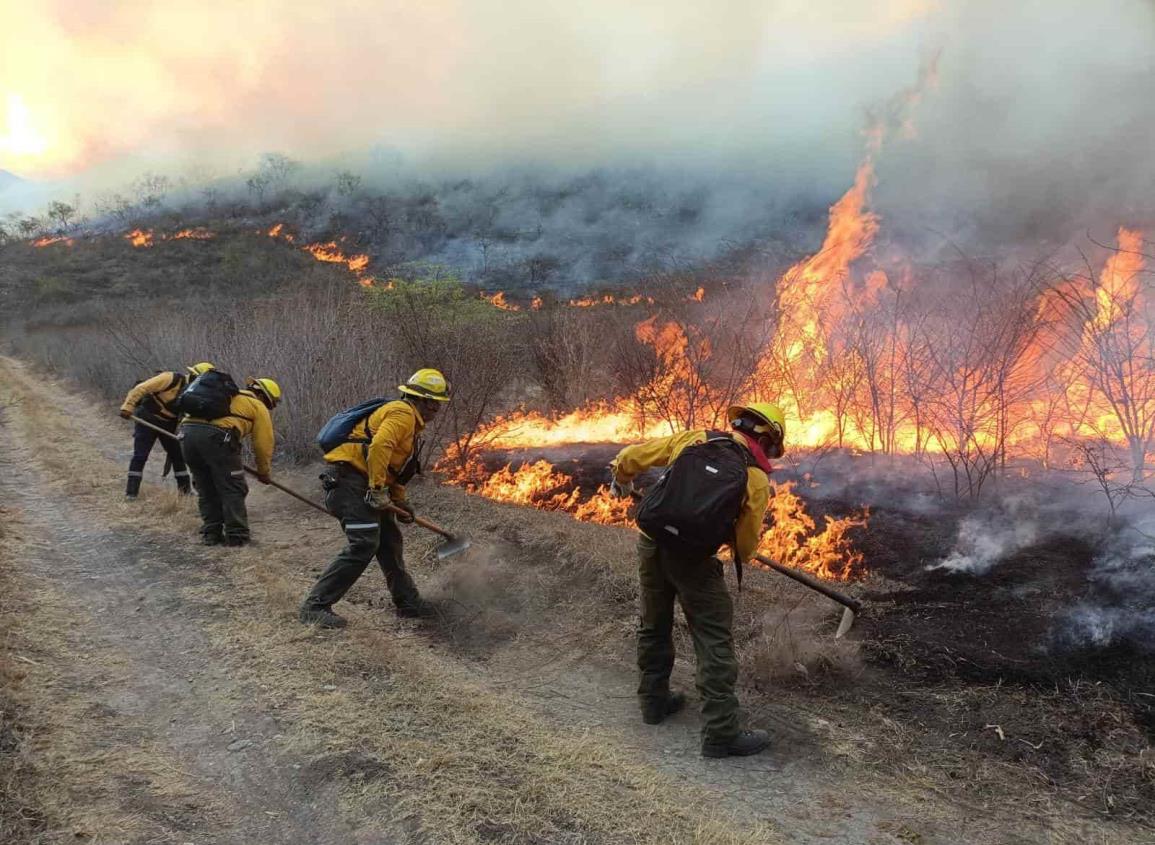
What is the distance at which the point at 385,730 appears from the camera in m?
3.56

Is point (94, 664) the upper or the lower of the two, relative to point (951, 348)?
lower

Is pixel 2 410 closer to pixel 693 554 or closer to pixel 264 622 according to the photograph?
pixel 264 622

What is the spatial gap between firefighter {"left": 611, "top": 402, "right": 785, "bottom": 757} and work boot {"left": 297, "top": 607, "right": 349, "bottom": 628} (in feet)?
7.61

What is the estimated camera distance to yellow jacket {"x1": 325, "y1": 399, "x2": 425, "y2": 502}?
4.75 metres

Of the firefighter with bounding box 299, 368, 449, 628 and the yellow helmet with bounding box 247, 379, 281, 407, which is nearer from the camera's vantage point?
the firefighter with bounding box 299, 368, 449, 628

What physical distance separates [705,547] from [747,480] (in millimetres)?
383

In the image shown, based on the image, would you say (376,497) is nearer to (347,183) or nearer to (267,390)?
(267,390)

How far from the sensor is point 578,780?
3244 millimetres

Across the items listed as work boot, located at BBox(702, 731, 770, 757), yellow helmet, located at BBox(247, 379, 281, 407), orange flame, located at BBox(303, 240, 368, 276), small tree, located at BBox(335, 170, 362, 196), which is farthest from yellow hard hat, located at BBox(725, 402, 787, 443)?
small tree, located at BBox(335, 170, 362, 196)

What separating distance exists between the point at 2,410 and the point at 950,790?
2122 centimetres

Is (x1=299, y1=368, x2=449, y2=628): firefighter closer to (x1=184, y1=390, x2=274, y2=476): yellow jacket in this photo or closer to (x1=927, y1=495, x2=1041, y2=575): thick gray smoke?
(x1=184, y1=390, x2=274, y2=476): yellow jacket

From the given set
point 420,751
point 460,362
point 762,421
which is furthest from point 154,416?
point 762,421

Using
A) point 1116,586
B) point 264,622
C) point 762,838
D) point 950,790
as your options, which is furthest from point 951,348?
point 264,622

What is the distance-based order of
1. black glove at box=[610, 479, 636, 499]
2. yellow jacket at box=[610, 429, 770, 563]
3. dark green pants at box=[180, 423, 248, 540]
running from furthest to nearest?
1. dark green pants at box=[180, 423, 248, 540]
2. black glove at box=[610, 479, 636, 499]
3. yellow jacket at box=[610, 429, 770, 563]
